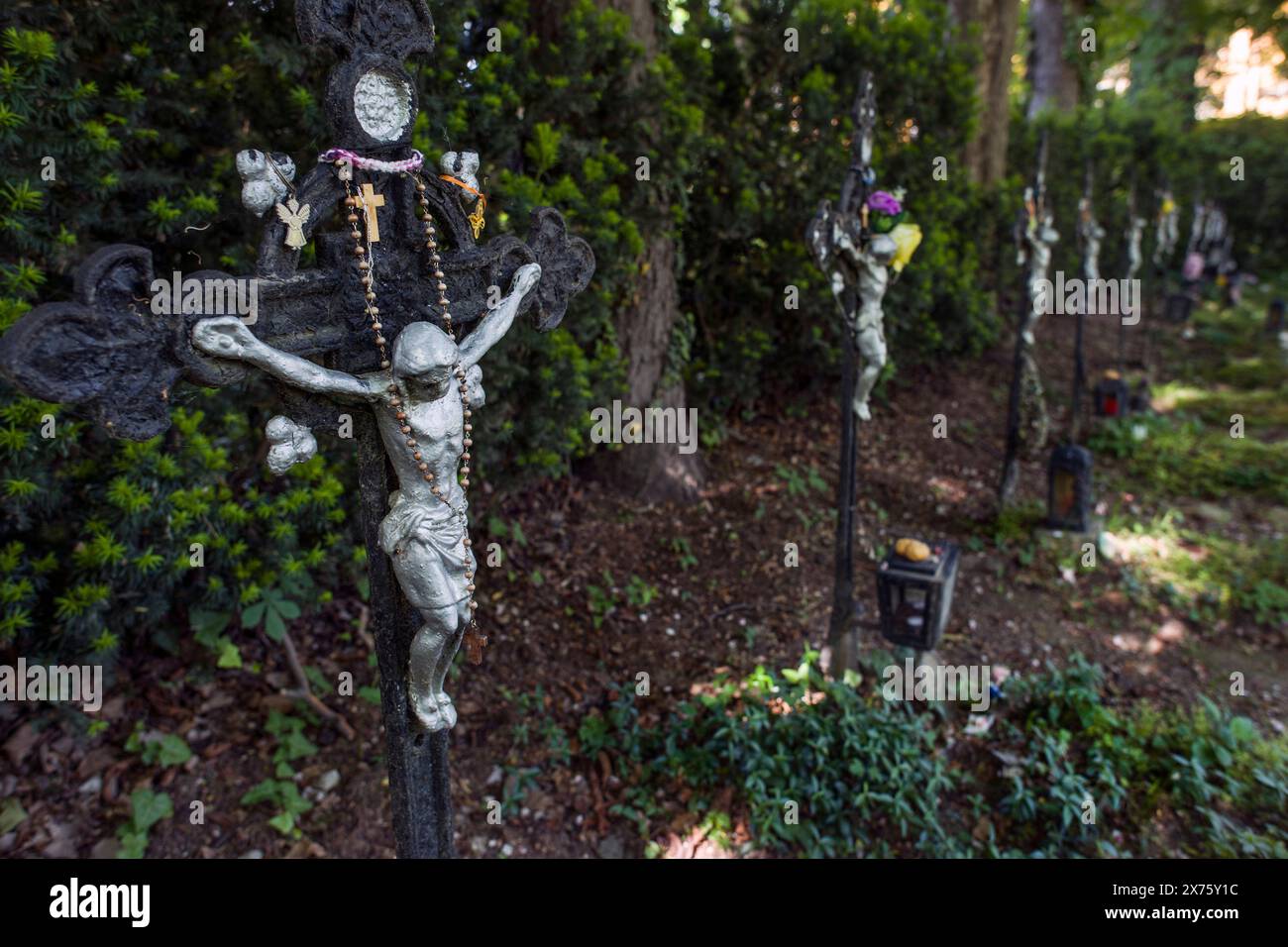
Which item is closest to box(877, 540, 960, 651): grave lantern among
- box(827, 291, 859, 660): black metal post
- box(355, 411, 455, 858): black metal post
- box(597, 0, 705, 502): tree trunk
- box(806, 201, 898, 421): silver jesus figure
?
box(827, 291, 859, 660): black metal post

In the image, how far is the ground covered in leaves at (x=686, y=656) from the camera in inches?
129

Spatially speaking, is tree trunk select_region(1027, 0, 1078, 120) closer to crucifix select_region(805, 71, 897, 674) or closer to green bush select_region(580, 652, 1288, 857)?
crucifix select_region(805, 71, 897, 674)

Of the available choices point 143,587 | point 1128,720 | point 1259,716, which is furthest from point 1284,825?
point 143,587

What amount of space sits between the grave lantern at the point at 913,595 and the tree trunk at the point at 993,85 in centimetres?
637

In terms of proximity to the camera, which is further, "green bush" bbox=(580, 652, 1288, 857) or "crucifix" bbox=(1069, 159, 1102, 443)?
"crucifix" bbox=(1069, 159, 1102, 443)

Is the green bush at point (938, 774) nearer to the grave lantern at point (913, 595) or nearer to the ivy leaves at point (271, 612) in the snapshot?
the grave lantern at point (913, 595)

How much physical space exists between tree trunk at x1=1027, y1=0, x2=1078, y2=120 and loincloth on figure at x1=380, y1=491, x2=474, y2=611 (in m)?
14.4

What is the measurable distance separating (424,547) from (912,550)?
280 centimetres

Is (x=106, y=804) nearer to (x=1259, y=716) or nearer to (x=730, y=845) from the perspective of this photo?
(x=730, y=845)

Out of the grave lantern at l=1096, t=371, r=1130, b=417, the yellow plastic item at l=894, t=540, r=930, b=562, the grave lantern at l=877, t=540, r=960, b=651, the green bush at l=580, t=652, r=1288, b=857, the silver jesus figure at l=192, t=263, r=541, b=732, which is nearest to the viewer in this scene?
the silver jesus figure at l=192, t=263, r=541, b=732

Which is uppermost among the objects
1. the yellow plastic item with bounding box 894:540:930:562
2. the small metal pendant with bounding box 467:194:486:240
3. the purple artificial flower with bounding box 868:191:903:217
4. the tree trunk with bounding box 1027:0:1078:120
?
the tree trunk with bounding box 1027:0:1078:120

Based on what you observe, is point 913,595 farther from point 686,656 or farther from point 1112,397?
point 1112,397

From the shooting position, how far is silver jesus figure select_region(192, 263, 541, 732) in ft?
6.01

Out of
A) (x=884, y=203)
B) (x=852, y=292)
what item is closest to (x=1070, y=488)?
(x=852, y=292)
